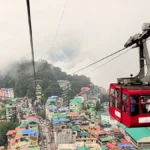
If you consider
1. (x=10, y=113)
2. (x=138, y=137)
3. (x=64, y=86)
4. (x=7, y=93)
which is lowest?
(x=138, y=137)

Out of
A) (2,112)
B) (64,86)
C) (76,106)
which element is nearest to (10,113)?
(2,112)

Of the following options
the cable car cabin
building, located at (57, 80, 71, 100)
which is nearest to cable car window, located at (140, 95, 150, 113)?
the cable car cabin

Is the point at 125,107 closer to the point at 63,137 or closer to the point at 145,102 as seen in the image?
the point at 145,102

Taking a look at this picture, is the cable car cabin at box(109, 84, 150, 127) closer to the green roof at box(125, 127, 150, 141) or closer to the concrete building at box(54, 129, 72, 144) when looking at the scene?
the green roof at box(125, 127, 150, 141)

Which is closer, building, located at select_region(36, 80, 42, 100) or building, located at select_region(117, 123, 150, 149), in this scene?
building, located at select_region(117, 123, 150, 149)

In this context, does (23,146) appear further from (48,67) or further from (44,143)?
(48,67)

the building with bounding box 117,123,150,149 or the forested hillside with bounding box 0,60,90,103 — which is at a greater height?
the forested hillside with bounding box 0,60,90,103

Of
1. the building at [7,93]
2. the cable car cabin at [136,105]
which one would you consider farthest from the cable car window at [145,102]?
the building at [7,93]
